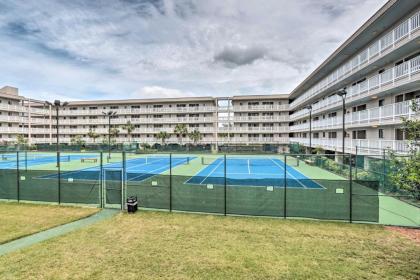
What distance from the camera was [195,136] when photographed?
61.9 meters

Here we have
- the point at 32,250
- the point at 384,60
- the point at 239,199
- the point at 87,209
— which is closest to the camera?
the point at 32,250

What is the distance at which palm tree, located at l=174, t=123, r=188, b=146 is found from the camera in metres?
61.6

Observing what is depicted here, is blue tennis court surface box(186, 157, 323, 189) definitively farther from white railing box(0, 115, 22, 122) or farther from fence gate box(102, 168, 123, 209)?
white railing box(0, 115, 22, 122)

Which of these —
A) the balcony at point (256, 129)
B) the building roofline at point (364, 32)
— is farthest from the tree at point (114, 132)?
the building roofline at point (364, 32)

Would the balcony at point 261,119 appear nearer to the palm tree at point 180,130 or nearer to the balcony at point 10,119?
the palm tree at point 180,130

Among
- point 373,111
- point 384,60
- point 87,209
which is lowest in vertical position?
point 87,209

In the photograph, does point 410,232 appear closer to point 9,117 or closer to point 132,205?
point 132,205

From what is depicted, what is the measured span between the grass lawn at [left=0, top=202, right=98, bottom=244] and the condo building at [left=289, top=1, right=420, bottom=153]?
1905 cm

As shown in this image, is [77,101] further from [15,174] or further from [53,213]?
[53,213]

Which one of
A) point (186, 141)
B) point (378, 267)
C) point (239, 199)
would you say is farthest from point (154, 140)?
point (378, 267)

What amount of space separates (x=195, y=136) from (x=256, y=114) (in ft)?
54.0

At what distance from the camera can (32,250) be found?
8133 mm

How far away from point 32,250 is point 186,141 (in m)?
56.9

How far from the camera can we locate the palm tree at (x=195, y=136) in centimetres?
6184
